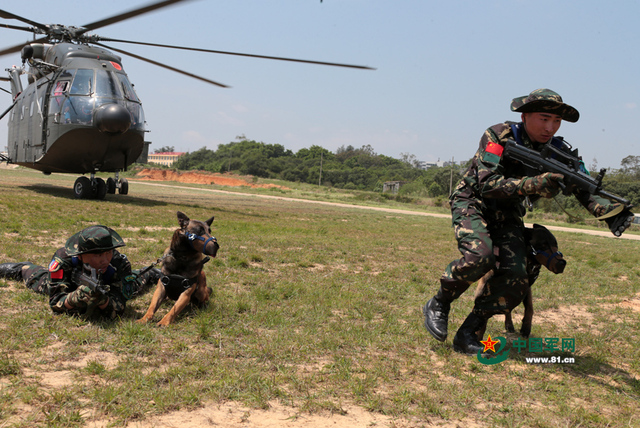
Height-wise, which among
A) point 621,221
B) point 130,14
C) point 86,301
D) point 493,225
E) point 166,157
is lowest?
point 86,301

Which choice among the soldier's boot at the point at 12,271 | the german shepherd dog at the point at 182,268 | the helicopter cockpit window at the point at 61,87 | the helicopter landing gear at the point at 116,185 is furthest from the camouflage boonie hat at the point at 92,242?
the helicopter landing gear at the point at 116,185

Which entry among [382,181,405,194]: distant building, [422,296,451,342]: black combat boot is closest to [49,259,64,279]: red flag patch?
[422,296,451,342]: black combat boot

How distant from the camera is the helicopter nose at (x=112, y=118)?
1552 centimetres

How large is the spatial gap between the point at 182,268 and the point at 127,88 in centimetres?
1359

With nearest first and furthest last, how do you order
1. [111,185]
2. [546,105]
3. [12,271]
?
1. [546,105]
2. [12,271]
3. [111,185]

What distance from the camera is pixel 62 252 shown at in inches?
194

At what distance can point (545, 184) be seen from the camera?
4.00 meters

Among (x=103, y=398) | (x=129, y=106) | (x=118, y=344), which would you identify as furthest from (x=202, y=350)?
(x=129, y=106)

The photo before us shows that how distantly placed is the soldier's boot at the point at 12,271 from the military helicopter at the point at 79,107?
9644 mm

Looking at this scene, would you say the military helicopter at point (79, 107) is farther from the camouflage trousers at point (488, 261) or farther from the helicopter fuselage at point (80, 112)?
the camouflage trousers at point (488, 261)

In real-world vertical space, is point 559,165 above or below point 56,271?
above

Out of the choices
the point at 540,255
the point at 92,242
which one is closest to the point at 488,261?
the point at 540,255

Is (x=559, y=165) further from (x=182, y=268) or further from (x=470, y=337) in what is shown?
(x=182, y=268)

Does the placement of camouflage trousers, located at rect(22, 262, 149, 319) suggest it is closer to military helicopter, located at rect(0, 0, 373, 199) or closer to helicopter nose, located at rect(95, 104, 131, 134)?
military helicopter, located at rect(0, 0, 373, 199)
